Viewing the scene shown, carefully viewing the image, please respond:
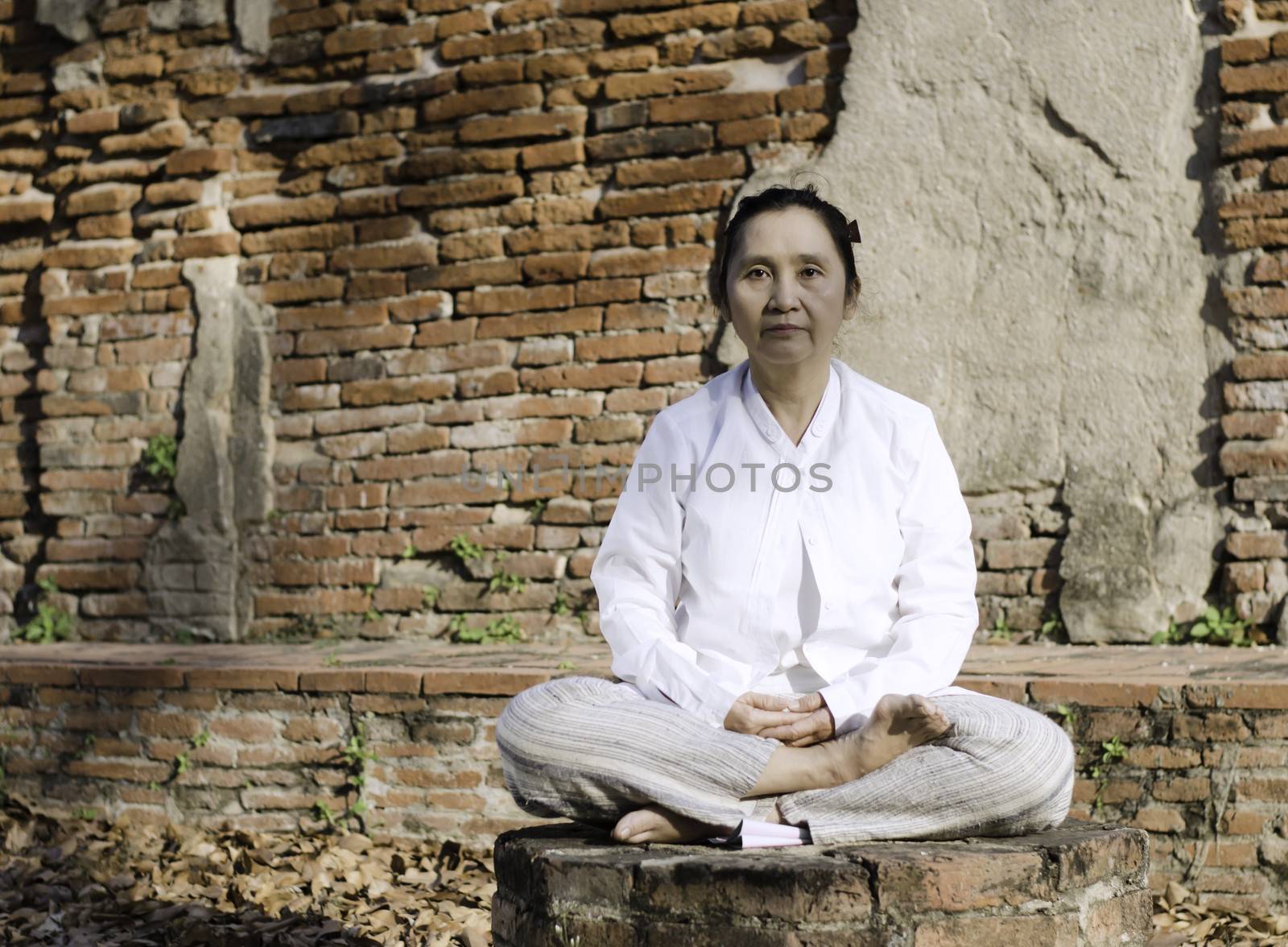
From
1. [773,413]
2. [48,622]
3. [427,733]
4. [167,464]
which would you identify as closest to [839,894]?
[773,413]

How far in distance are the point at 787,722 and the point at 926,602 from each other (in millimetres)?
343

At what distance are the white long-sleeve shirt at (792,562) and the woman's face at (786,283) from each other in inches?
5.8

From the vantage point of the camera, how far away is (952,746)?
2104mm

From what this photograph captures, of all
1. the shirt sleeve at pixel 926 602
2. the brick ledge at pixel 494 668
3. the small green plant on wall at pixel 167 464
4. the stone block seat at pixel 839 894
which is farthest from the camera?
the small green plant on wall at pixel 167 464

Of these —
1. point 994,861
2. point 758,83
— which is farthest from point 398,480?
point 994,861

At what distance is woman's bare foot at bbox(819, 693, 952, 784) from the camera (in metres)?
2.04

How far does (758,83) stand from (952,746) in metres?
3.03

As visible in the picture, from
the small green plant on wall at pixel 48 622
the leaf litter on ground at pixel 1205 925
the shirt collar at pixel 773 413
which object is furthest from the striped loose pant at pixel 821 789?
the small green plant on wall at pixel 48 622

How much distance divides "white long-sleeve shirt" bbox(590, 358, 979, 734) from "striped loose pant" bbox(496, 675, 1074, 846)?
8 centimetres

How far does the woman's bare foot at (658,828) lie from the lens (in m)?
2.11

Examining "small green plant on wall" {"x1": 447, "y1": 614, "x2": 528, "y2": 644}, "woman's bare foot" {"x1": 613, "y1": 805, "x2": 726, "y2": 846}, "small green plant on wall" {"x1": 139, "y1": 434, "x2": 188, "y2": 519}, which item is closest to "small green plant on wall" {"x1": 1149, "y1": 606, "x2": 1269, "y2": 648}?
"small green plant on wall" {"x1": 447, "y1": 614, "x2": 528, "y2": 644}

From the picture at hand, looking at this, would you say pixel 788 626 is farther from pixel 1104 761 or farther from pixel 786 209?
pixel 1104 761

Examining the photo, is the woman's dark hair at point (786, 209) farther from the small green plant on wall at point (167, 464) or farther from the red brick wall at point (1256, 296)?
the small green plant on wall at point (167, 464)

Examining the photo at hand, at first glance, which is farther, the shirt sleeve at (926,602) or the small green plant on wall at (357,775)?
the small green plant on wall at (357,775)
